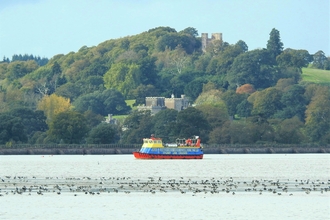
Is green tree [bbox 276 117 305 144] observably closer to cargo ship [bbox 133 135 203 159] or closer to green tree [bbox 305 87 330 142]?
green tree [bbox 305 87 330 142]

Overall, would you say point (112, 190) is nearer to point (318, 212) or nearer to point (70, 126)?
point (318, 212)

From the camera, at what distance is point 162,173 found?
86.7m

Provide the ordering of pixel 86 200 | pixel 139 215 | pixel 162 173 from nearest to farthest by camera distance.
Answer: pixel 139 215, pixel 86 200, pixel 162 173

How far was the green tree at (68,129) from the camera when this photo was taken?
6216 inches

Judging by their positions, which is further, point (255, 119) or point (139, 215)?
point (255, 119)

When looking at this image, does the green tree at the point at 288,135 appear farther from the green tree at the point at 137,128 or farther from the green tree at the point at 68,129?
the green tree at the point at 68,129

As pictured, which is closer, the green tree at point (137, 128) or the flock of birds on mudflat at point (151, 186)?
the flock of birds on mudflat at point (151, 186)

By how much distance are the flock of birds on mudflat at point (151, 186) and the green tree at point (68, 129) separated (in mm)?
80669

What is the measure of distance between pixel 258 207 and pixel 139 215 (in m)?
6.51

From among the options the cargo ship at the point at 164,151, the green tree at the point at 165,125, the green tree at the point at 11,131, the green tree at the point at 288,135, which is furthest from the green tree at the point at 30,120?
the cargo ship at the point at 164,151

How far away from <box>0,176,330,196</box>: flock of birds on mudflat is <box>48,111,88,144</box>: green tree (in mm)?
80669

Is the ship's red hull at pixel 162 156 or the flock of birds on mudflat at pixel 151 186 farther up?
the flock of birds on mudflat at pixel 151 186

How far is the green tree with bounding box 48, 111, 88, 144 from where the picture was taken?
518ft

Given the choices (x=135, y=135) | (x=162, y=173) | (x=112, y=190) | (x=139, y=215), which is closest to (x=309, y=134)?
(x=135, y=135)
